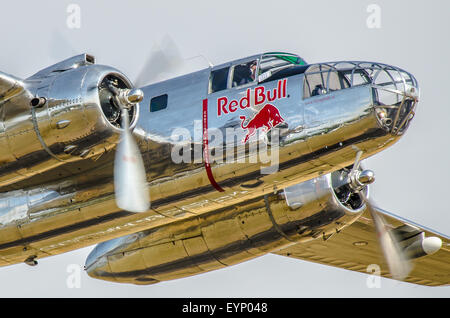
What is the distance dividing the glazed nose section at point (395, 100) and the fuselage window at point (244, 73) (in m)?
2.02

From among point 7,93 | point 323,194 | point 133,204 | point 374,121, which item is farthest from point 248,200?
point 7,93

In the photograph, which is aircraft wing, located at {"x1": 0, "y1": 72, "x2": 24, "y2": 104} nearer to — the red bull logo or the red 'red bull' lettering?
the red 'red bull' lettering

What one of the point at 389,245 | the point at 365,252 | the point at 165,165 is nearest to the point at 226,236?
the point at 165,165

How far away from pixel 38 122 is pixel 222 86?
9.69ft

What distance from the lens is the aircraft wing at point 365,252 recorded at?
1800cm

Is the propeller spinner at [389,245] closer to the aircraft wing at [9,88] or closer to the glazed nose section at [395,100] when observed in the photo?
the glazed nose section at [395,100]

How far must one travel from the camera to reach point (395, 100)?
12.7m

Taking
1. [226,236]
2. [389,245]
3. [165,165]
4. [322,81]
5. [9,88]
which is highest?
[9,88]

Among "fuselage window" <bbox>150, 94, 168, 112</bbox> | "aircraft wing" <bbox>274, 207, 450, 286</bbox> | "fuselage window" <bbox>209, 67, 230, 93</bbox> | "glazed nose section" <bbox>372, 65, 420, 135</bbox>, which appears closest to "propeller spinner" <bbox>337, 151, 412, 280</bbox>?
"aircraft wing" <bbox>274, 207, 450, 286</bbox>

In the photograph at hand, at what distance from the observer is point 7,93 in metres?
13.2

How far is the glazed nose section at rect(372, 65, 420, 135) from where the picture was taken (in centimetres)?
1269

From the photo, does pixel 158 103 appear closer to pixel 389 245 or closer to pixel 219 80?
pixel 219 80

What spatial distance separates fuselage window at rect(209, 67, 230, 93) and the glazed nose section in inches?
96.1

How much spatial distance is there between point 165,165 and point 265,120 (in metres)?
1.85
